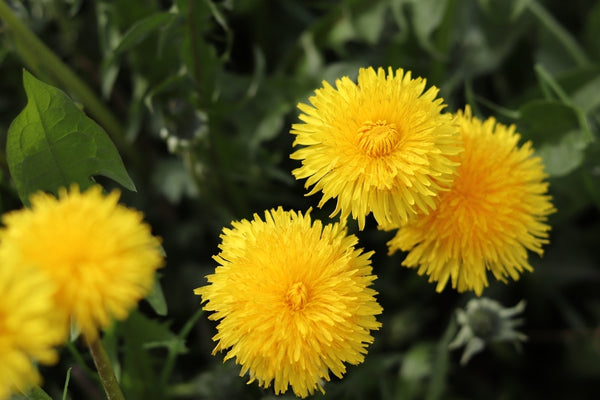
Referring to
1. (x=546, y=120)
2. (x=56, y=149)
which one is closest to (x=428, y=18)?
(x=546, y=120)

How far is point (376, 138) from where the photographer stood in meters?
1.02

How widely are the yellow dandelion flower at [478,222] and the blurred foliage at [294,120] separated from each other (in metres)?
0.36

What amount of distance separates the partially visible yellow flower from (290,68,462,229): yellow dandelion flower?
46 cm

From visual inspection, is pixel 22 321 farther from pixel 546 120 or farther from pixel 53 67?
pixel 546 120

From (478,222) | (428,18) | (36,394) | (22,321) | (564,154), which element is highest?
(428,18)

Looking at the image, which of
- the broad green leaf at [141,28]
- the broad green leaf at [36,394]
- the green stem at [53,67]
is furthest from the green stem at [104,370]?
the green stem at [53,67]

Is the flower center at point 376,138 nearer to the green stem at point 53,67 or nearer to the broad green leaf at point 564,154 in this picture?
the broad green leaf at point 564,154

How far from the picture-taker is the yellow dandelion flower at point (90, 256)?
74 cm

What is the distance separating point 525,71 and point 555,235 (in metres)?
0.55

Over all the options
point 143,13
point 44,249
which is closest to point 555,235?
point 143,13

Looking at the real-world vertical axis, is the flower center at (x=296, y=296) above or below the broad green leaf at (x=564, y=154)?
below

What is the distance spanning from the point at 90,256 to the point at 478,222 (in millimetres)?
648

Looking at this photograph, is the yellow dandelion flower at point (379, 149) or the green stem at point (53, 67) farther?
the green stem at point (53, 67)

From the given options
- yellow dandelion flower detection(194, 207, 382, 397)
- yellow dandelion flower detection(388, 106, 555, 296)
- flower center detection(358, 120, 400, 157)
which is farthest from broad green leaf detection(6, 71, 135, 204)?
yellow dandelion flower detection(388, 106, 555, 296)
